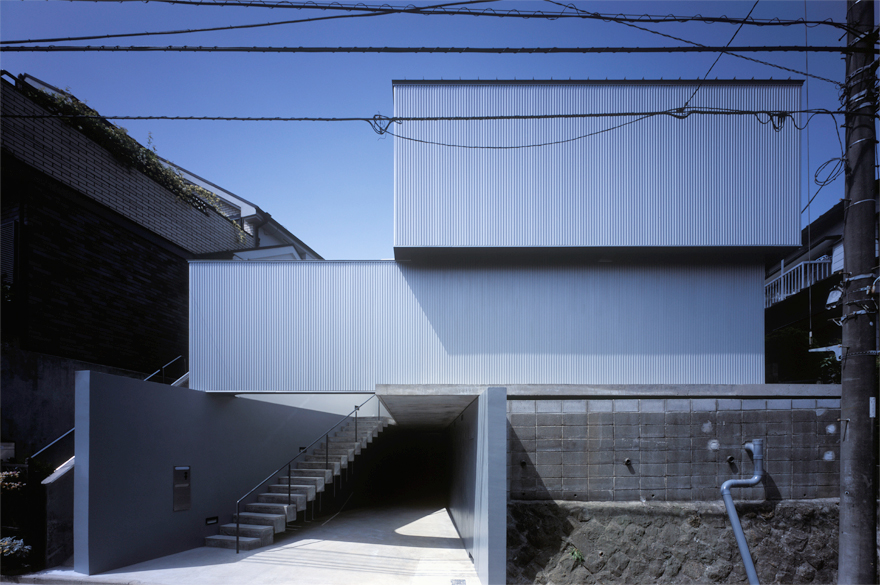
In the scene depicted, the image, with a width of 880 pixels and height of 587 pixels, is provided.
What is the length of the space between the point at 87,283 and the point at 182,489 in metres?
4.95

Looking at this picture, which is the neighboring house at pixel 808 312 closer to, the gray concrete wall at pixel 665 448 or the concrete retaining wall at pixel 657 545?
the gray concrete wall at pixel 665 448

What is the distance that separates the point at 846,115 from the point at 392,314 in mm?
7184

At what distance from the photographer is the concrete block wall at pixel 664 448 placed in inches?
274

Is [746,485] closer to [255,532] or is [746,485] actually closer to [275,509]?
[255,532]

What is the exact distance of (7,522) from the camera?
745 cm

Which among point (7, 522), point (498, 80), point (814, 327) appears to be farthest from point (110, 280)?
point (814, 327)

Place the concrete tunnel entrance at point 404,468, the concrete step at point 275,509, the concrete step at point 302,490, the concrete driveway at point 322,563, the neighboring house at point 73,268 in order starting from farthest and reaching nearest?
the concrete tunnel entrance at point 404,468, the concrete step at point 302,490, the concrete step at point 275,509, the neighboring house at point 73,268, the concrete driveway at point 322,563

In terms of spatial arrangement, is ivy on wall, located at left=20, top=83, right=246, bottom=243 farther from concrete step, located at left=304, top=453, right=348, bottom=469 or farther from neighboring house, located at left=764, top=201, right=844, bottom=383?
neighboring house, located at left=764, top=201, right=844, bottom=383

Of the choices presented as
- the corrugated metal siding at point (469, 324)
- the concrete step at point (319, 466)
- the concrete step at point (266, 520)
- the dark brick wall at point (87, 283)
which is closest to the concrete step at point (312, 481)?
the concrete step at point (319, 466)

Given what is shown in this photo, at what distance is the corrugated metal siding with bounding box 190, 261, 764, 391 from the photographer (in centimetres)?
952

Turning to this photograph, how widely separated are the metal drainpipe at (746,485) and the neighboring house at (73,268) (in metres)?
10.5

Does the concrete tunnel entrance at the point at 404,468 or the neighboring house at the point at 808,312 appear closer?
the neighboring house at the point at 808,312

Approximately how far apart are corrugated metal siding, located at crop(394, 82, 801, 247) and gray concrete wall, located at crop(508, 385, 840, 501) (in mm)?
3385

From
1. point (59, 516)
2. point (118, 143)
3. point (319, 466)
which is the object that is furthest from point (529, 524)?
point (118, 143)
